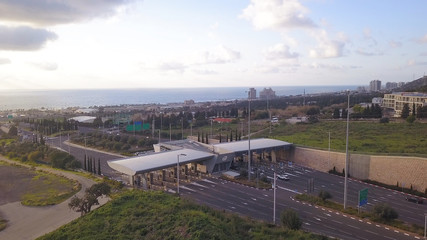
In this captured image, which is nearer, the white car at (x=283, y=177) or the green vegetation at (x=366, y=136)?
the white car at (x=283, y=177)

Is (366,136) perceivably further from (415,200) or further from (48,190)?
(48,190)

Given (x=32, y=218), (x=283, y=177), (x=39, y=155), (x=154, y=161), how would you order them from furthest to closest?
(x=39, y=155) < (x=283, y=177) < (x=154, y=161) < (x=32, y=218)

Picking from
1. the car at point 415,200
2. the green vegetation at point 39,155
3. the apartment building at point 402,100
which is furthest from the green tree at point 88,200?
the apartment building at point 402,100

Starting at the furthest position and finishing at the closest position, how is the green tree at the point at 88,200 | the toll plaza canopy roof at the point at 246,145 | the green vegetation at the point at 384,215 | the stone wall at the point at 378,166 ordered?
the toll plaza canopy roof at the point at 246,145
the stone wall at the point at 378,166
the green tree at the point at 88,200
the green vegetation at the point at 384,215

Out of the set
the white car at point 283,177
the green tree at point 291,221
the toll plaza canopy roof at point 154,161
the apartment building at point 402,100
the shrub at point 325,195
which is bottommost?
the white car at point 283,177

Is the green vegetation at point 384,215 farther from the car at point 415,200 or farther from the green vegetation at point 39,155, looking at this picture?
the green vegetation at point 39,155

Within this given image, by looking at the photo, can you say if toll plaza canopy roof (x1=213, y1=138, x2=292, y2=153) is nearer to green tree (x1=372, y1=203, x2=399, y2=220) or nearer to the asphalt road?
the asphalt road

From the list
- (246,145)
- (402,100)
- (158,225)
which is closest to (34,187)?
(246,145)
